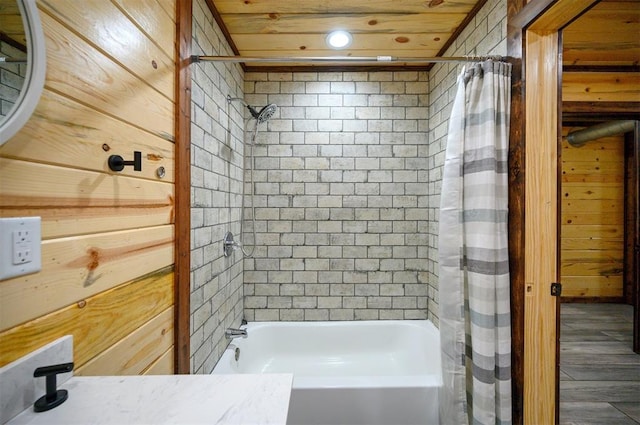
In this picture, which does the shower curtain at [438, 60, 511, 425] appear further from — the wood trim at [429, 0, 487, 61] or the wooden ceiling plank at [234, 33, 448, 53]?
the wooden ceiling plank at [234, 33, 448, 53]

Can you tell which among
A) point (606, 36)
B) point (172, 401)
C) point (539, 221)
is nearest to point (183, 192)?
point (172, 401)

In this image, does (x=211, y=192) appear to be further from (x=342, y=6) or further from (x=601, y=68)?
(x=601, y=68)

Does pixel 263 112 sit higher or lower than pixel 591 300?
higher

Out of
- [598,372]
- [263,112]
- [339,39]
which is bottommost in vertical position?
[598,372]

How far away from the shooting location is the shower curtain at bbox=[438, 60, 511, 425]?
1.39 meters

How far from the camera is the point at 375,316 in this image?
2.50m

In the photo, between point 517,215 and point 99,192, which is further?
point 517,215

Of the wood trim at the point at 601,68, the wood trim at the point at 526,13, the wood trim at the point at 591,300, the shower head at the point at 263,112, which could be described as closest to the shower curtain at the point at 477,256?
the wood trim at the point at 526,13

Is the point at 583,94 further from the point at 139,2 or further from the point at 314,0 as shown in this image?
the point at 139,2

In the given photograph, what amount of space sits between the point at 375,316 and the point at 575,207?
390 centimetres

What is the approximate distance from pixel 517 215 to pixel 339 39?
1586 mm

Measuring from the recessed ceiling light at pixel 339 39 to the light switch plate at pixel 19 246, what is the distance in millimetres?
1954

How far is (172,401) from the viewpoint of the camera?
0.65 m

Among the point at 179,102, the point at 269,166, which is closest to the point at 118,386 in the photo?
the point at 179,102
